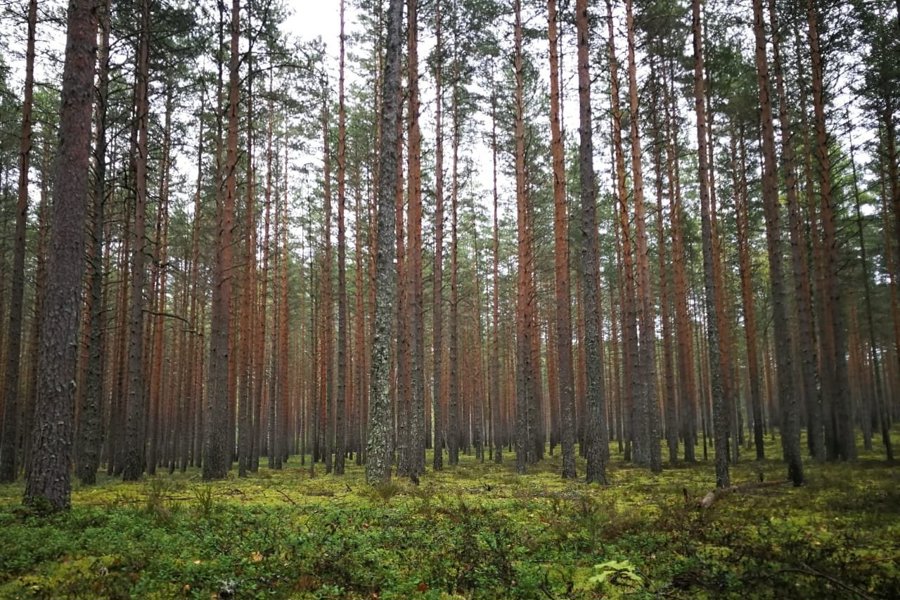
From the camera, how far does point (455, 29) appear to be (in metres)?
17.3

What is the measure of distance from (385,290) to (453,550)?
20.2ft

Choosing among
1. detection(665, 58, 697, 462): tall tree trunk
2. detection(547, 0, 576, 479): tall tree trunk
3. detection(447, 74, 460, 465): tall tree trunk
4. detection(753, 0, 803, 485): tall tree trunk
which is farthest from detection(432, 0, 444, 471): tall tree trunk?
detection(753, 0, 803, 485): tall tree trunk

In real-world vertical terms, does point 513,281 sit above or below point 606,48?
below

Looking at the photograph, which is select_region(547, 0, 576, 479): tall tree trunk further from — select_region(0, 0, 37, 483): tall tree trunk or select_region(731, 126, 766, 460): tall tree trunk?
select_region(0, 0, 37, 483): tall tree trunk

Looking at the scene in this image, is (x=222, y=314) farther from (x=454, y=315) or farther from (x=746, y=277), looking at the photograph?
(x=746, y=277)

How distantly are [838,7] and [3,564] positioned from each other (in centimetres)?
2143

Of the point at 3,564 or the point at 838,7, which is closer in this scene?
the point at 3,564

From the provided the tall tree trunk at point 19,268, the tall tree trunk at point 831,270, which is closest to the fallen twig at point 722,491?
the tall tree trunk at point 831,270

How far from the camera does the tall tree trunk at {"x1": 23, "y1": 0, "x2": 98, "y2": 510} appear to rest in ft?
21.8

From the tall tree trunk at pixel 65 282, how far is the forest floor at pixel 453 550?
23.9 inches

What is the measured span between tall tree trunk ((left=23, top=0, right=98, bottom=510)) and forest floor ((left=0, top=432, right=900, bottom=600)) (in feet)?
1.99

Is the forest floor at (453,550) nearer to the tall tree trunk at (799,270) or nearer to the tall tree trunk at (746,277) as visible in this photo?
the tall tree trunk at (799,270)

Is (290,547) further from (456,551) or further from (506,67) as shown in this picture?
(506,67)

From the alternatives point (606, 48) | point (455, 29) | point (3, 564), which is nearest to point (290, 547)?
point (3, 564)
